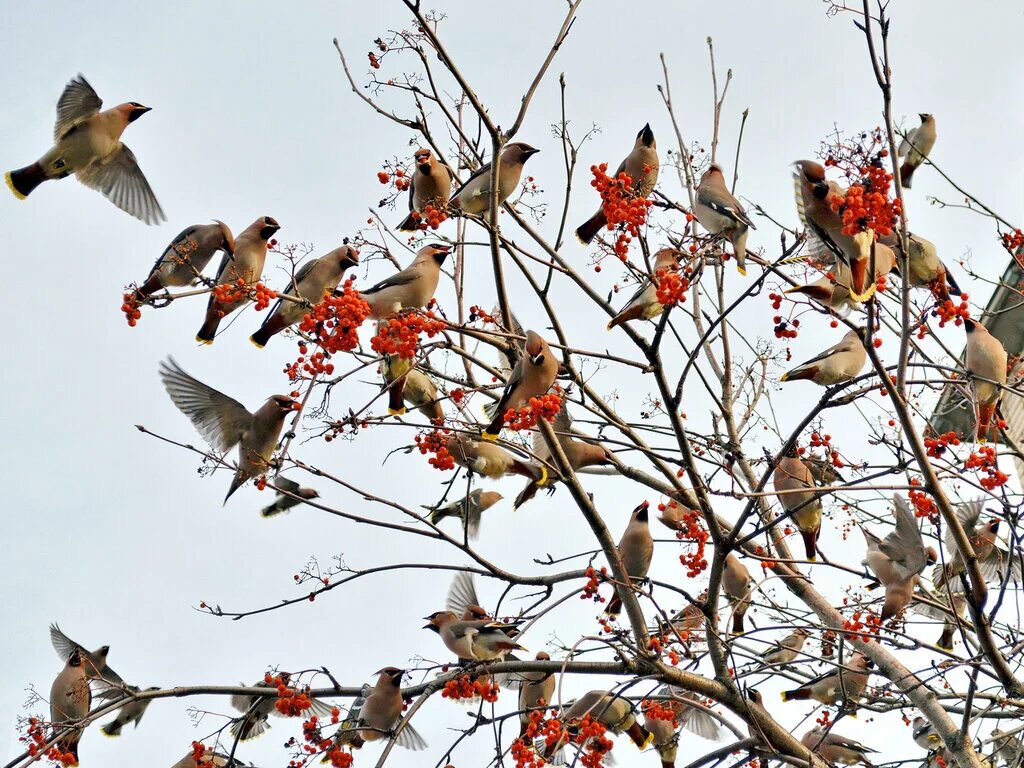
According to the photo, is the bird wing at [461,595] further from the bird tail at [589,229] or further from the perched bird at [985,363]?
the perched bird at [985,363]

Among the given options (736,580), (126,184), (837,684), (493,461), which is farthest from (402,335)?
(126,184)

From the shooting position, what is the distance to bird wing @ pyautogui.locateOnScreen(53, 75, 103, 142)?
591cm

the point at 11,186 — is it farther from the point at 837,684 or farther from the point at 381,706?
the point at 837,684

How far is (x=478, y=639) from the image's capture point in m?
5.05

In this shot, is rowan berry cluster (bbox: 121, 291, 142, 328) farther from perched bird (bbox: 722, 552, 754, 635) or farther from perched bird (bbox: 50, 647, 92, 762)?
perched bird (bbox: 722, 552, 754, 635)

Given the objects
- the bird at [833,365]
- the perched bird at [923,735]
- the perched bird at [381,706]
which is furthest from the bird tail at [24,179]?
the perched bird at [923,735]

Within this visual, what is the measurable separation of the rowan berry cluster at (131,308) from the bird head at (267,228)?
73.9 inches

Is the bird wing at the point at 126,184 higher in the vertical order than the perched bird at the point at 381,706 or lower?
higher

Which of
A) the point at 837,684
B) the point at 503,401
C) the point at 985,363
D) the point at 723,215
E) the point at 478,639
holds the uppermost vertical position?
the point at 723,215

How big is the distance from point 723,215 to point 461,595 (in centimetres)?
291

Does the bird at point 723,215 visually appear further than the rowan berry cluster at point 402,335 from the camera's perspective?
Yes

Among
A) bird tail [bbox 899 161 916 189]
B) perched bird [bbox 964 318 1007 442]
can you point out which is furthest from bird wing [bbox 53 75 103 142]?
bird tail [bbox 899 161 916 189]

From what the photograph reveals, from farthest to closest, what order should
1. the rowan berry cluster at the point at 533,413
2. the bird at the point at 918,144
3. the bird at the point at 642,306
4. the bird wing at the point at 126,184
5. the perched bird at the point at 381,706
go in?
the bird at the point at 918,144
the bird wing at the point at 126,184
the perched bird at the point at 381,706
the bird at the point at 642,306
the rowan berry cluster at the point at 533,413

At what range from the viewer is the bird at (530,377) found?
3.99 meters
